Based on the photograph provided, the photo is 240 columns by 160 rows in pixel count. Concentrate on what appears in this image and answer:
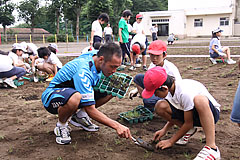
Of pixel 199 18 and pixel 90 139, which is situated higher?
pixel 199 18

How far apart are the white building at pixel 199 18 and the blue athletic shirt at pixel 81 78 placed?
3590 centimetres

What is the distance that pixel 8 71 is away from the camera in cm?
598

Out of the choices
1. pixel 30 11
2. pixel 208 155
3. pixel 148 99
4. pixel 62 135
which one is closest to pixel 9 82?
pixel 62 135

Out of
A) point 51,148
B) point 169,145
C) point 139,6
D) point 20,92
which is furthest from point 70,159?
point 139,6

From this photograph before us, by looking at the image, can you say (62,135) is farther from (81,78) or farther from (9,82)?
(9,82)

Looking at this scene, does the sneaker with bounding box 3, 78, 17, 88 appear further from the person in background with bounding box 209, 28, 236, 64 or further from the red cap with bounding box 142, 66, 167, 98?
the person in background with bounding box 209, 28, 236, 64

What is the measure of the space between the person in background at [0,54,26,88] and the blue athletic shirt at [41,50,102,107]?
3.48 meters

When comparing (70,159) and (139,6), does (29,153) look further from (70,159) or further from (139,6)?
(139,6)

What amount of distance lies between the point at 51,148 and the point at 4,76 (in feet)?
12.8

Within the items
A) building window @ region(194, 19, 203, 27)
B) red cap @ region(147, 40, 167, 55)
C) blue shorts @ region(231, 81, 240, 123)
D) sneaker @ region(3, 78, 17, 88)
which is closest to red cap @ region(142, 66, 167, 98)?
blue shorts @ region(231, 81, 240, 123)

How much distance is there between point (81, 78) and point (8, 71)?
164 inches

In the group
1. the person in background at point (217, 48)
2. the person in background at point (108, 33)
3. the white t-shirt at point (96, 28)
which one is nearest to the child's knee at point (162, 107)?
the white t-shirt at point (96, 28)

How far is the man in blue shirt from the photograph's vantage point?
8.18 ft

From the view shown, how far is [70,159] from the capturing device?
2.52 metres
